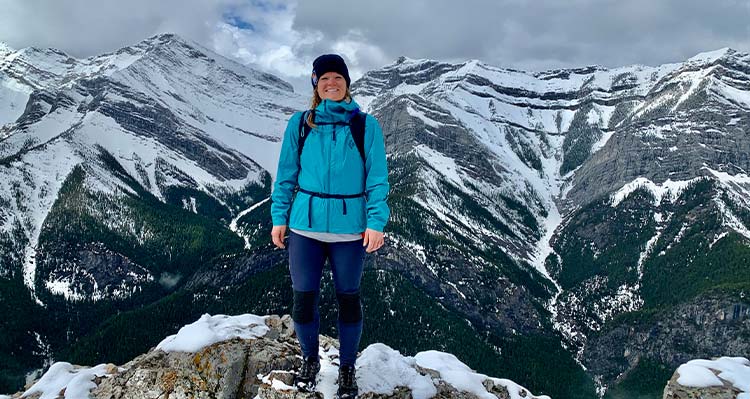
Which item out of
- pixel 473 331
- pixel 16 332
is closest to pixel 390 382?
pixel 473 331

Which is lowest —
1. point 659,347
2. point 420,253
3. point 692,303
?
point 659,347

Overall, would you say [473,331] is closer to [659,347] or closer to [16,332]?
[659,347]

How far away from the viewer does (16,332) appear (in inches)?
6216

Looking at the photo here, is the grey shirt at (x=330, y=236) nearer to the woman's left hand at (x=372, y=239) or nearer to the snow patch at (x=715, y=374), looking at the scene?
the woman's left hand at (x=372, y=239)

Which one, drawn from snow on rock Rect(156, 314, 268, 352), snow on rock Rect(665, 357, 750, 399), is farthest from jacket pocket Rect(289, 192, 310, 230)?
Result: snow on rock Rect(665, 357, 750, 399)

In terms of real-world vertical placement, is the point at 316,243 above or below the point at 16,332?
above

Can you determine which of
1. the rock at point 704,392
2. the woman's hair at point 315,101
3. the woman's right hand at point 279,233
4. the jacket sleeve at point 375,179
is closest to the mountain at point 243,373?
the woman's right hand at point 279,233

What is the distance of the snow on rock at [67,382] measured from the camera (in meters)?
14.0

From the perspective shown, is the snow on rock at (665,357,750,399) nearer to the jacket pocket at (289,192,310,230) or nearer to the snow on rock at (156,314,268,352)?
the snow on rock at (156,314,268,352)

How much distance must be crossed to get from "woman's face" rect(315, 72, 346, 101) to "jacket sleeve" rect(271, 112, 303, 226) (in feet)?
1.97

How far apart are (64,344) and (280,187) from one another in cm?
17736

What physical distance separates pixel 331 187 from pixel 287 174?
1.06 m

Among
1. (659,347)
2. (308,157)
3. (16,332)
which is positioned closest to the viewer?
(308,157)

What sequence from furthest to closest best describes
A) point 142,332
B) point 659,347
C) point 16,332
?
point 659,347 < point 16,332 < point 142,332
